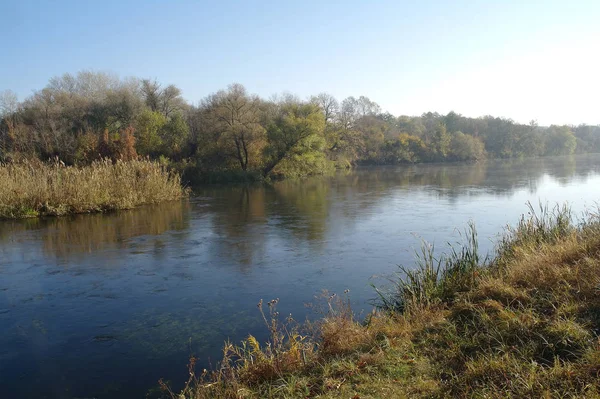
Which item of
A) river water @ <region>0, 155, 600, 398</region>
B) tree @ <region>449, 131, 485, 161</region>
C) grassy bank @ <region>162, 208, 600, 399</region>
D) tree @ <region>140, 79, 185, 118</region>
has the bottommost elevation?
river water @ <region>0, 155, 600, 398</region>

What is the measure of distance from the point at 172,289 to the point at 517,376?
21.7 feet

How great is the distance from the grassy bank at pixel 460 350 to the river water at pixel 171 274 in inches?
50.7

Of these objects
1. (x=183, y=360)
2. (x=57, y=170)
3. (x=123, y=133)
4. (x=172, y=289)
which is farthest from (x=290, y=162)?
(x=183, y=360)

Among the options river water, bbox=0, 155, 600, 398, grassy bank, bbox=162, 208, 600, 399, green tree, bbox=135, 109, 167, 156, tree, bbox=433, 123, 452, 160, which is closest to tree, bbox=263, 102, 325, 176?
green tree, bbox=135, 109, 167, 156

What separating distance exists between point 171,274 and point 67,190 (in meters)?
10.9

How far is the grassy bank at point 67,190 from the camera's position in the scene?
1697 cm

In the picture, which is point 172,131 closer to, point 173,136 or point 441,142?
point 173,136

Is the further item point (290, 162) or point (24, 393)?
point (290, 162)

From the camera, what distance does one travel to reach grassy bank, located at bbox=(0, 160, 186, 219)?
17.0 m

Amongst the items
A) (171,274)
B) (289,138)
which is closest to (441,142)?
(289,138)

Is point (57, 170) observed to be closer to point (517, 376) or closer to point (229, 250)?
point (229, 250)

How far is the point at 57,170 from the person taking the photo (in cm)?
1817

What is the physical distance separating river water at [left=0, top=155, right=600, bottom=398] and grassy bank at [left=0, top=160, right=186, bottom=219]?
0.98m

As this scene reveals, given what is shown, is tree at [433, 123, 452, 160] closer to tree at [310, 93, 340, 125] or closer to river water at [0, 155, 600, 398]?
tree at [310, 93, 340, 125]
